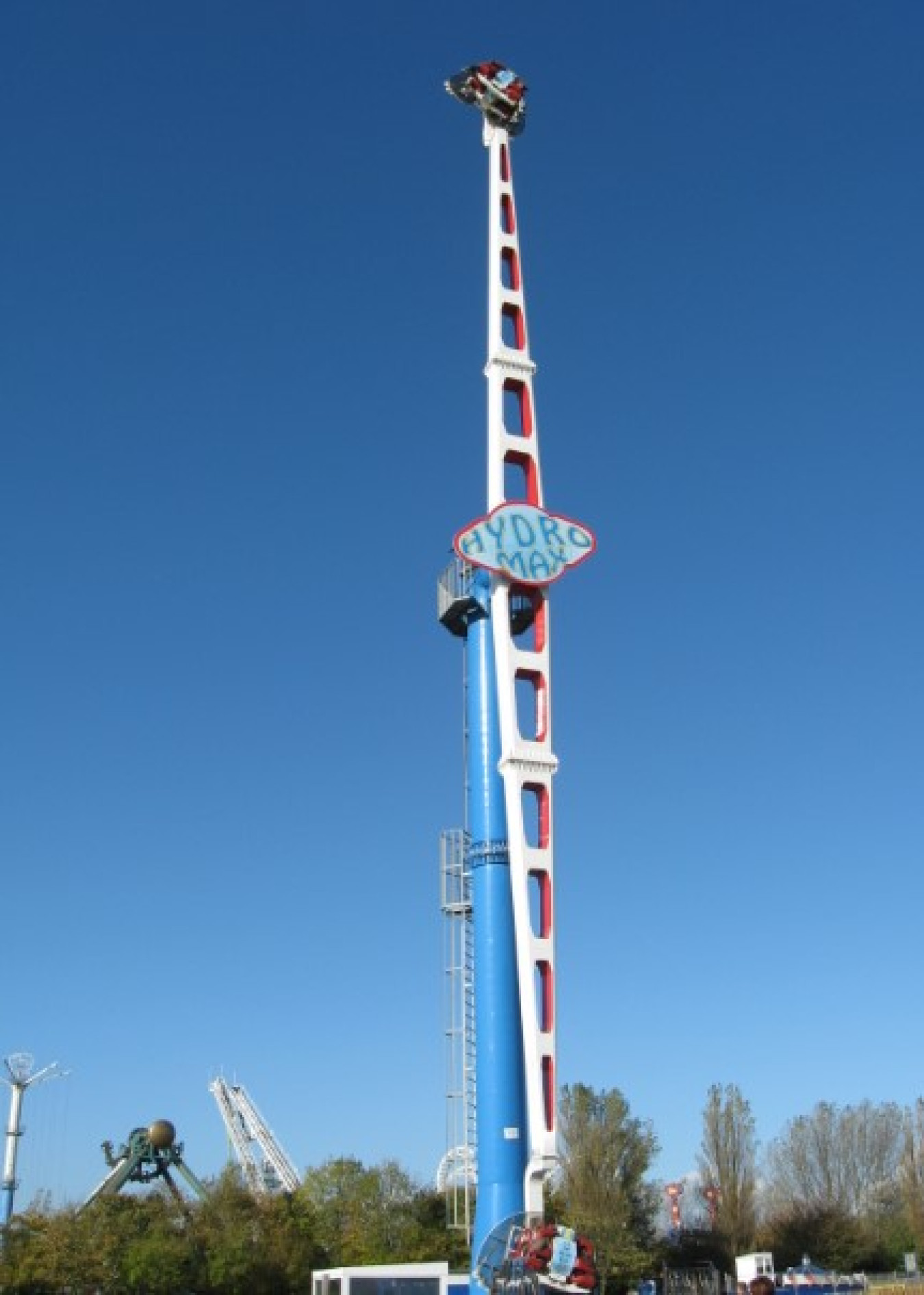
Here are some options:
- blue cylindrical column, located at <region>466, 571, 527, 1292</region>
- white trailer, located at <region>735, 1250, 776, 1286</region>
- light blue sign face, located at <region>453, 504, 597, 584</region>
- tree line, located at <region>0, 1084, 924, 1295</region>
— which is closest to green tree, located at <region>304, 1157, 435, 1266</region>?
tree line, located at <region>0, 1084, 924, 1295</region>

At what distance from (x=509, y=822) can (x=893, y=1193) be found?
47.5 meters

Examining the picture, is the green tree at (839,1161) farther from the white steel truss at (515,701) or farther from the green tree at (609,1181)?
the white steel truss at (515,701)

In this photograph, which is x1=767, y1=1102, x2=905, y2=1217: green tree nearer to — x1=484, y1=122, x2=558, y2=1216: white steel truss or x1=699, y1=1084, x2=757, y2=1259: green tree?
x1=699, y1=1084, x2=757, y2=1259: green tree

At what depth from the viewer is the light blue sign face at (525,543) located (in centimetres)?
4141

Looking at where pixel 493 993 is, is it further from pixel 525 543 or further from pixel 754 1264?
pixel 754 1264

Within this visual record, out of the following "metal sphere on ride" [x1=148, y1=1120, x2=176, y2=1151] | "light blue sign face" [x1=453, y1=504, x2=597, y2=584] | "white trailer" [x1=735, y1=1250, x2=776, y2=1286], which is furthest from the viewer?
"metal sphere on ride" [x1=148, y1=1120, x2=176, y2=1151]

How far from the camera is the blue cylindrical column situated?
36375 mm

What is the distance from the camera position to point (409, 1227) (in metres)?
59.8

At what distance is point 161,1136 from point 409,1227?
2175 cm

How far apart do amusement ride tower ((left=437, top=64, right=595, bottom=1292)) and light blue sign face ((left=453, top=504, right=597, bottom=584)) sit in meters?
0.04

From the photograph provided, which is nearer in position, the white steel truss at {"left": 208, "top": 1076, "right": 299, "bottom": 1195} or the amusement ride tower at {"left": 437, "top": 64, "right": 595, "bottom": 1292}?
the amusement ride tower at {"left": 437, "top": 64, "right": 595, "bottom": 1292}

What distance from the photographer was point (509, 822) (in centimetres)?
3881

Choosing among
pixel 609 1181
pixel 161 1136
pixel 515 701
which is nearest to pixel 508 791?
pixel 515 701

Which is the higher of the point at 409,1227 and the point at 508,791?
the point at 508,791
